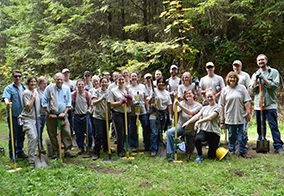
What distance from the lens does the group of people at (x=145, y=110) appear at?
17.9 feet

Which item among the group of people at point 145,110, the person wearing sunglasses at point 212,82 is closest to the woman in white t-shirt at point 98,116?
the group of people at point 145,110

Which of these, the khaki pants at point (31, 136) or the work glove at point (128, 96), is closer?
the khaki pants at point (31, 136)

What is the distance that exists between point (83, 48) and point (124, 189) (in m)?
10.6

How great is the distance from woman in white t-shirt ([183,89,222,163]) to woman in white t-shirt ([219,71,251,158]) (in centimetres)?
40

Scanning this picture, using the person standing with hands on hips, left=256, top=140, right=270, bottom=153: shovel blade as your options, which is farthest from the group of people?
left=256, top=140, right=270, bottom=153: shovel blade

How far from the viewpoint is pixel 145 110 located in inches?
253

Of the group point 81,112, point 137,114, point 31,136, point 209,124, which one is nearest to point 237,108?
point 209,124

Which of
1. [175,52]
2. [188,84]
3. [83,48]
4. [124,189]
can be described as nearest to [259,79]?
[188,84]

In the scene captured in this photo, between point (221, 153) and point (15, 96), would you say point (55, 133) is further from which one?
point (221, 153)

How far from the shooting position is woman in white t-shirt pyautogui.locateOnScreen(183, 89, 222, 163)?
528 cm

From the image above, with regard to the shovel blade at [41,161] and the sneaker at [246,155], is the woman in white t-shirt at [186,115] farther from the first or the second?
the shovel blade at [41,161]

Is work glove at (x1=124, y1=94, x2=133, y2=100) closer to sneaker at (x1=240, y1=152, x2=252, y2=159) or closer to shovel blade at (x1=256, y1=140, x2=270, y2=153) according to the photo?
sneaker at (x1=240, y1=152, x2=252, y2=159)

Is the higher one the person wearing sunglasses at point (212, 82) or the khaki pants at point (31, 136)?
the person wearing sunglasses at point (212, 82)

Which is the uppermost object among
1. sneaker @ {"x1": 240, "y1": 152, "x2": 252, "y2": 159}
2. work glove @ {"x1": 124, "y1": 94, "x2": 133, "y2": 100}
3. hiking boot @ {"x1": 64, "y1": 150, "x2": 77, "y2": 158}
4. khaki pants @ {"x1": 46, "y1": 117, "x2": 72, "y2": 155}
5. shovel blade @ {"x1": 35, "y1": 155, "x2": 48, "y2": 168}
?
work glove @ {"x1": 124, "y1": 94, "x2": 133, "y2": 100}
